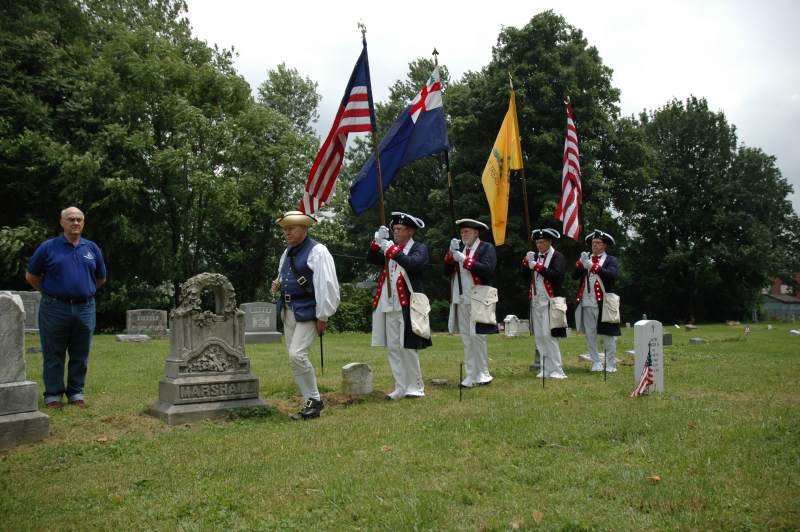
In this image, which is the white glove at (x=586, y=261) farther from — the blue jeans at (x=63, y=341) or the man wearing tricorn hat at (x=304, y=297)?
the blue jeans at (x=63, y=341)

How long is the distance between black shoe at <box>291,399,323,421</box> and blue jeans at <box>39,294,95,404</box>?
9.24ft

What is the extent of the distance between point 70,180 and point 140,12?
13747 mm

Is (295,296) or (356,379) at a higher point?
(295,296)

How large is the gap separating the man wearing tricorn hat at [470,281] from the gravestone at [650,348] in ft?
6.92

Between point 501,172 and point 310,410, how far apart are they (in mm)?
5248

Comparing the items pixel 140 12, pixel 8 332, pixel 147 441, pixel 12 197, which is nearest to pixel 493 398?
pixel 147 441

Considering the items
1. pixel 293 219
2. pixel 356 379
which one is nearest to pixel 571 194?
pixel 356 379

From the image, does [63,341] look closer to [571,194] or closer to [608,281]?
[608,281]

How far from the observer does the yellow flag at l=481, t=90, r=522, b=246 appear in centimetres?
1027

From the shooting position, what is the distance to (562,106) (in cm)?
3119

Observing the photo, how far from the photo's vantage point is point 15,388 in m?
6.46

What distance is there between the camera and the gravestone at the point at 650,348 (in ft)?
26.2

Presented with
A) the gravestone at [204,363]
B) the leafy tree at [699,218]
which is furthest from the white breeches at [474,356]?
the leafy tree at [699,218]

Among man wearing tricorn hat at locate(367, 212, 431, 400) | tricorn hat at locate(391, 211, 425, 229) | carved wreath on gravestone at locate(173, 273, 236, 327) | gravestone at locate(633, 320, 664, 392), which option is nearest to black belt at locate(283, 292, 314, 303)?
carved wreath on gravestone at locate(173, 273, 236, 327)
